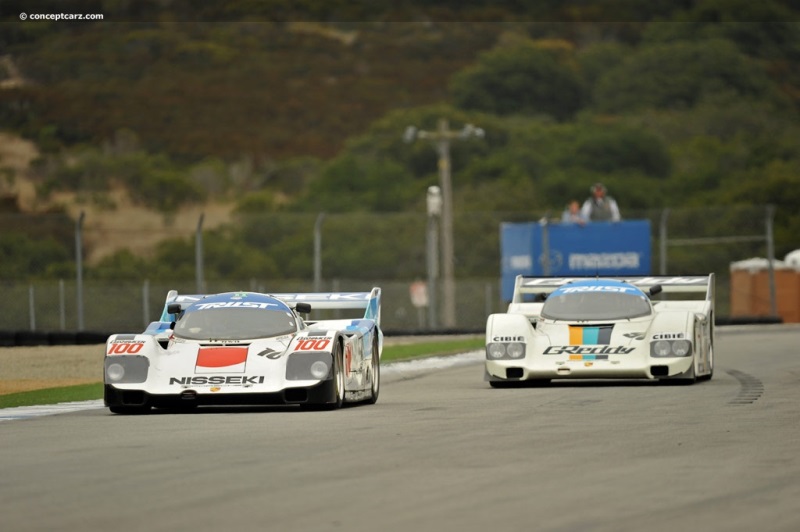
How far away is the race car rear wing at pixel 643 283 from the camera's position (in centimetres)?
2248

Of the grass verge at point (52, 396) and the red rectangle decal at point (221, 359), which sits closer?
the red rectangle decal at point (221, 359)

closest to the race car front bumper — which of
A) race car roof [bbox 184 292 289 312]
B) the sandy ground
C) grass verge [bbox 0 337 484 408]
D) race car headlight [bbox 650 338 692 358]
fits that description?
race car roof [bbox 184 292 289 312]

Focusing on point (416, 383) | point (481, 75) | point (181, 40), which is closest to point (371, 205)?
point (481, 75)

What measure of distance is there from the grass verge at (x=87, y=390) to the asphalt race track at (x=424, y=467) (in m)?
2.33

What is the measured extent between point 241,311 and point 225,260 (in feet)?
184

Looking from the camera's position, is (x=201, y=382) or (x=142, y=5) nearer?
(x=201, y=382)

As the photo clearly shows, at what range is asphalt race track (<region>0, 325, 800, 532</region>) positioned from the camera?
8.64 metres

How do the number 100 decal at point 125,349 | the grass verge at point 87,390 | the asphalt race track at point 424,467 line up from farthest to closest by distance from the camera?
the grass verge at point 87,390 → the number 100 decal at point 125,349 → the asphalt race track at point 424,467

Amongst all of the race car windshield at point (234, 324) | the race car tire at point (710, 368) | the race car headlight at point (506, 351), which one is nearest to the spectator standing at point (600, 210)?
the race car tire at point (710, 368)

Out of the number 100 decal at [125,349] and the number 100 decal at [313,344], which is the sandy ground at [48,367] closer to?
the number 100 decal at [125,349]

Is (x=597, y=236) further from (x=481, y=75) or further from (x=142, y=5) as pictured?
(x=142, y=5)

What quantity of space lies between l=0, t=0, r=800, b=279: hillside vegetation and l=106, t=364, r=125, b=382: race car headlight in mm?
51516

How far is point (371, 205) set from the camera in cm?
9856

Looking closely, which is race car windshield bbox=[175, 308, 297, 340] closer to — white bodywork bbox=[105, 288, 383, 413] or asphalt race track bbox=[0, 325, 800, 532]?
white bodywork bbox=[105, 288, 383, 413]
